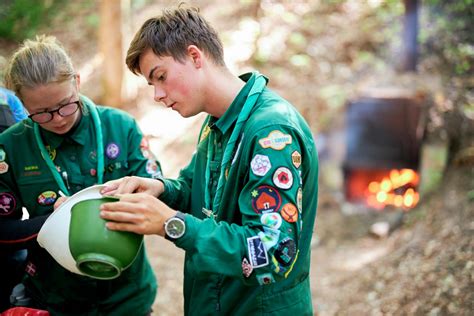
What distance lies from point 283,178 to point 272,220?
0.16m

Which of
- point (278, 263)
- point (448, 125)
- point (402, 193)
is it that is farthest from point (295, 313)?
point (402, 193)

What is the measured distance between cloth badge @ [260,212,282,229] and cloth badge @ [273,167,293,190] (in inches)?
4.4

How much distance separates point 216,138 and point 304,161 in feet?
1.53

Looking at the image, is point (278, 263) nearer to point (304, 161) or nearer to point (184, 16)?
point (304, 161)

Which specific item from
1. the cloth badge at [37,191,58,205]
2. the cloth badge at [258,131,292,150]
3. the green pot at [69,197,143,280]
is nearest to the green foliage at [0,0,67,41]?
the cloth badge at [37,191,58,205]

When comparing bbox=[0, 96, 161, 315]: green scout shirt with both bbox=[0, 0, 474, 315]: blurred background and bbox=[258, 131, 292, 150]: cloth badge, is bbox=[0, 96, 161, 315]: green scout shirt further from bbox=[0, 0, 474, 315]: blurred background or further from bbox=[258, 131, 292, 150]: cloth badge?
bbox=[0, 0, 474, 315]: blurred background

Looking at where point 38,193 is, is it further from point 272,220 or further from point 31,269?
point 272,220

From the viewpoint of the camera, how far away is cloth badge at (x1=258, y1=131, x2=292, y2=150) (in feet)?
6.18

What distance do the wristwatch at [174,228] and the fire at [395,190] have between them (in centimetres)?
594

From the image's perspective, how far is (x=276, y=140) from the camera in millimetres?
1896

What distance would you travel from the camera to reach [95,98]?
10.1m

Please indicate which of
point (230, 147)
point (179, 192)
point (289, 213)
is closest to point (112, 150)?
point (179, 192)

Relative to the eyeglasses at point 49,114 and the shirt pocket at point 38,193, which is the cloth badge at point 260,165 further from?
the shirt pocket at point 38,193

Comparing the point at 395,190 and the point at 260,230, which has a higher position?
the point at 395,190
